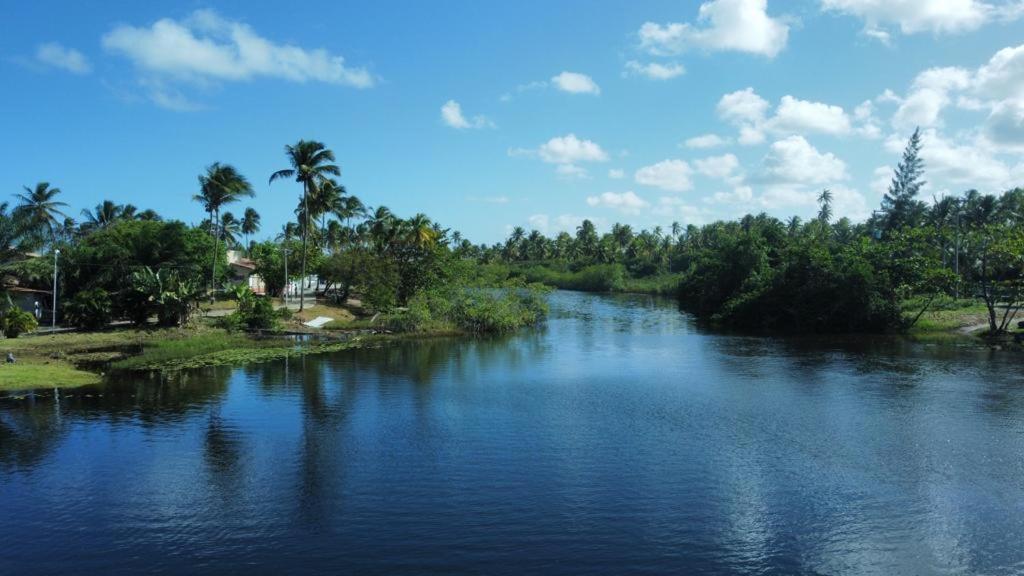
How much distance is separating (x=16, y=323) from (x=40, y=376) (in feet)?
44.7

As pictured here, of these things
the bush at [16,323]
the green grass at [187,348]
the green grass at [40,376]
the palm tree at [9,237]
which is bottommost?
the green grass at [40,376]

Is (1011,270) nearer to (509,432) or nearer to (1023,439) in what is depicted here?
(1023,439)

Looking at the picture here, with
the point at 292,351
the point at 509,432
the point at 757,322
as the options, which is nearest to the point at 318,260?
the point at 292,351

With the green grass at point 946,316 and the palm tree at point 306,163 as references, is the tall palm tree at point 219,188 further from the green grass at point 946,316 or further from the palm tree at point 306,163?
the green grass at point 946,316

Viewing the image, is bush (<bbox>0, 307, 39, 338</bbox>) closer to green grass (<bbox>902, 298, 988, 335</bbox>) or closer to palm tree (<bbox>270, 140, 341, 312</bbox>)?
palm tree (<bbox>270, 140, 341, 312</bbox>)

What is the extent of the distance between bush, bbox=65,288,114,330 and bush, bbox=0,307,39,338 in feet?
8.29

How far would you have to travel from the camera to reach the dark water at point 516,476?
13.5 meters

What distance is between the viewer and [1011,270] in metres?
54.9

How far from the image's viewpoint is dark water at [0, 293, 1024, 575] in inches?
532

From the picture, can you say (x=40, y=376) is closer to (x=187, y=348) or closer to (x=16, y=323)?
(x=187, y=348)

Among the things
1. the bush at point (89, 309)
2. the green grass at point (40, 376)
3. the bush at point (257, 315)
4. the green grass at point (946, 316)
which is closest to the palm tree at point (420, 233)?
the bush at point (257, 315)

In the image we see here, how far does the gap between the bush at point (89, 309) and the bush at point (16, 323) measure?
99.4 inches

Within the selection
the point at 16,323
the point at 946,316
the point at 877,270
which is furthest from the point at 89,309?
the point at 946,316

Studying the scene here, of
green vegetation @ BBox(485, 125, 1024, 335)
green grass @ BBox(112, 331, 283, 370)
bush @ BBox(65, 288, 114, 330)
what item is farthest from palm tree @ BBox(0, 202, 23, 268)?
green vegetation @ BBox(485, 125, 1024, 335)
